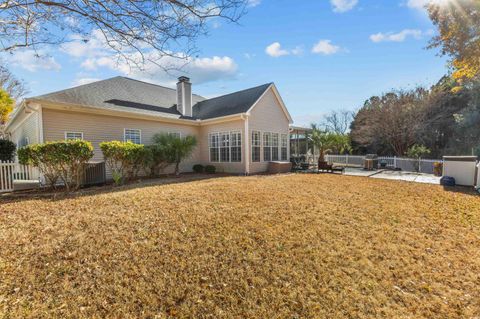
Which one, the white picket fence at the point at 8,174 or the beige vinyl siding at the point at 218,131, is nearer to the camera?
the white picket fence at the point at 8,174

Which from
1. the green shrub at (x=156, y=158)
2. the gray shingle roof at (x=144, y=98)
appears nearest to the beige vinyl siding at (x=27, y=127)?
the gray shingle roof at (x=144, y=98)

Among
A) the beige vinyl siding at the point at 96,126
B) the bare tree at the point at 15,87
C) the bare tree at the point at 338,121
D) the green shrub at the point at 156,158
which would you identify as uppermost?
the bare tree at the point at 15,87

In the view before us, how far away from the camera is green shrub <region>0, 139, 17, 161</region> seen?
11.4m

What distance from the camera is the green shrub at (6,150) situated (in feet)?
37.5

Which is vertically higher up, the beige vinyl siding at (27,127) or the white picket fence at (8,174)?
the beige vinyl siding at (27,127)

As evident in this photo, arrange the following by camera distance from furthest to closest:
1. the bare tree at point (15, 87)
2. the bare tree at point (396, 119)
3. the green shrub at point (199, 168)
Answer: the bare tree at point (15, 87) → the bare tree at point (396, 119) → the green shrub at point (199, 168)

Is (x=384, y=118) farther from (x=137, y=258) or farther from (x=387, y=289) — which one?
(x=137, y=258)

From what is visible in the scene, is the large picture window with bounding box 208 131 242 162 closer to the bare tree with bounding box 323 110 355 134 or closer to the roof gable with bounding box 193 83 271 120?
the roof gable with bounding box 193 83 271 120

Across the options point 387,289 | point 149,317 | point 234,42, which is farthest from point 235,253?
point 234,42

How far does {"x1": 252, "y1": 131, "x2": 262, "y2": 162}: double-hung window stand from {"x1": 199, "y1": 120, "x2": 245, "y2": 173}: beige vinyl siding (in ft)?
2.82

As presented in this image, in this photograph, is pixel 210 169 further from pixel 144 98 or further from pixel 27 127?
pixel 27 127

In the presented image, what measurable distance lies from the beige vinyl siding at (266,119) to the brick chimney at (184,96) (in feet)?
17.7

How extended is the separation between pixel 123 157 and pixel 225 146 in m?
6.46

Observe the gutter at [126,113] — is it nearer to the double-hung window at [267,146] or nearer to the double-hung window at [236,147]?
the double-hung window at [236,147]
